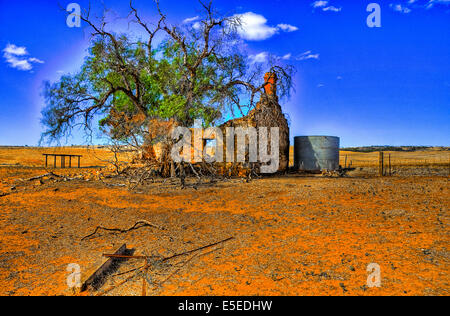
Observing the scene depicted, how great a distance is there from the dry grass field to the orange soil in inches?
0.8

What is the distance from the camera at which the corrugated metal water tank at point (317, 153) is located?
17188mm

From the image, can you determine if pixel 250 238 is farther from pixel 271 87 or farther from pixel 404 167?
pixel 404 167

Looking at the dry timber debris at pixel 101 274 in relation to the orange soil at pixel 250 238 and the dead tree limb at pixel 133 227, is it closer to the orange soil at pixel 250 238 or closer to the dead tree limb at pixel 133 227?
the orange soil at pixel 250 238

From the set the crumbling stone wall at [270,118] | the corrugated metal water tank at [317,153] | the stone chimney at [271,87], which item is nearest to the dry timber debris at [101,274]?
the crumbling stone wall at [270,118]

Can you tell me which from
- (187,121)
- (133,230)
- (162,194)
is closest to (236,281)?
(133,230)

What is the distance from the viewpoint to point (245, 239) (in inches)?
204

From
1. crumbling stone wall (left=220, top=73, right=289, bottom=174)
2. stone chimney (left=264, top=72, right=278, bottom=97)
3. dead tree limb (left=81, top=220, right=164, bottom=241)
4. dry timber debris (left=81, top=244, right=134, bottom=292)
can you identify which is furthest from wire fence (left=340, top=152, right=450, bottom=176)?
dry timber debris (left=81, top=244, right=134, bottom=292)

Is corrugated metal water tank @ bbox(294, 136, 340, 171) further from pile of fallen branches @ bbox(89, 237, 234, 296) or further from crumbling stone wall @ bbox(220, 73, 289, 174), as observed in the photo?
pile of fallen branches @ bbox(89, 237, 234, 296)

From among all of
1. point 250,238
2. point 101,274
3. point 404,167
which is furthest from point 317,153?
point 101,274

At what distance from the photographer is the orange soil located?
11.5 ft

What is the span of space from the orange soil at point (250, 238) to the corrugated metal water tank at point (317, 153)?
298 inches

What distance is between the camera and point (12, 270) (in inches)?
165

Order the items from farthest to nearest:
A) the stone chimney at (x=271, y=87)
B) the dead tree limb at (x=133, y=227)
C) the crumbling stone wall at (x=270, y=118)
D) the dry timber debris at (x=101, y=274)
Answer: the stone chimney at (x=271, y=87)
the crumbling stone wall at (x=270, y=118)
the dead tree limb at (x=133, y=227)
the dry timber debris at (x=101, y=274)

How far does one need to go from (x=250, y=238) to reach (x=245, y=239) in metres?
0.11
